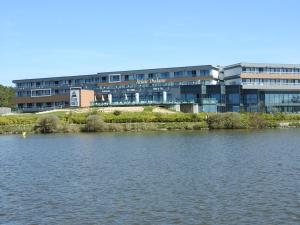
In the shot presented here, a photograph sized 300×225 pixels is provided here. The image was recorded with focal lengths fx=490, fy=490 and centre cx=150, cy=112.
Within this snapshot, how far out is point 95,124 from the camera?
93.9m

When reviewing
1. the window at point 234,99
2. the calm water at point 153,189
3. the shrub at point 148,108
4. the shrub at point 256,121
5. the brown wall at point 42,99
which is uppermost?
Answer: the brown wall at point 42,99

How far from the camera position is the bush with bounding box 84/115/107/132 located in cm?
9406

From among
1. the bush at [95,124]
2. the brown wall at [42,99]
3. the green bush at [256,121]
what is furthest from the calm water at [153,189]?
the brown wall at [42,99]

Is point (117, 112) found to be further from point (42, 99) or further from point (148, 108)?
point (42, 99)

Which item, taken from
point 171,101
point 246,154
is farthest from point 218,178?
point 171,101

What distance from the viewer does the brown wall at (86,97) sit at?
132125 mm

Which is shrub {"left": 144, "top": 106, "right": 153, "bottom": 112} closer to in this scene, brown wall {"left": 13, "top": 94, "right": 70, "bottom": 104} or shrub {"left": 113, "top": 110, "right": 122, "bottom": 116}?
shrub {"left": 113, "top": 110, "right": 122, "bottom": 116}

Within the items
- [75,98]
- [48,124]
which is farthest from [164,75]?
[48,124]

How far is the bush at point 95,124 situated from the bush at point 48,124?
5.72 meters

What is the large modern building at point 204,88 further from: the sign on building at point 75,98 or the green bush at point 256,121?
the green bush at point 256,121

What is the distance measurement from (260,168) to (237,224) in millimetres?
15788

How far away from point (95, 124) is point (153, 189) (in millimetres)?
67483

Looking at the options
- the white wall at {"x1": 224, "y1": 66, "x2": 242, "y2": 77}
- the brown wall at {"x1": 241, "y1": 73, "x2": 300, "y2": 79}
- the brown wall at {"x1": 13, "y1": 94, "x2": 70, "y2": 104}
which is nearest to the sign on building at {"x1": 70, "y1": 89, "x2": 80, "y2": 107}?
the brown wall at {"x1": 13, "y1": 94, "x2": 70, "y2": 104}

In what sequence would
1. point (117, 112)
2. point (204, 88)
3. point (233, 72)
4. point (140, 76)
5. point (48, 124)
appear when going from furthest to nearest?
1. point (140, 76)
2. point (233, 72)
3. point (204, 88)
4. point (117, 112)
5. point (48, 124)
